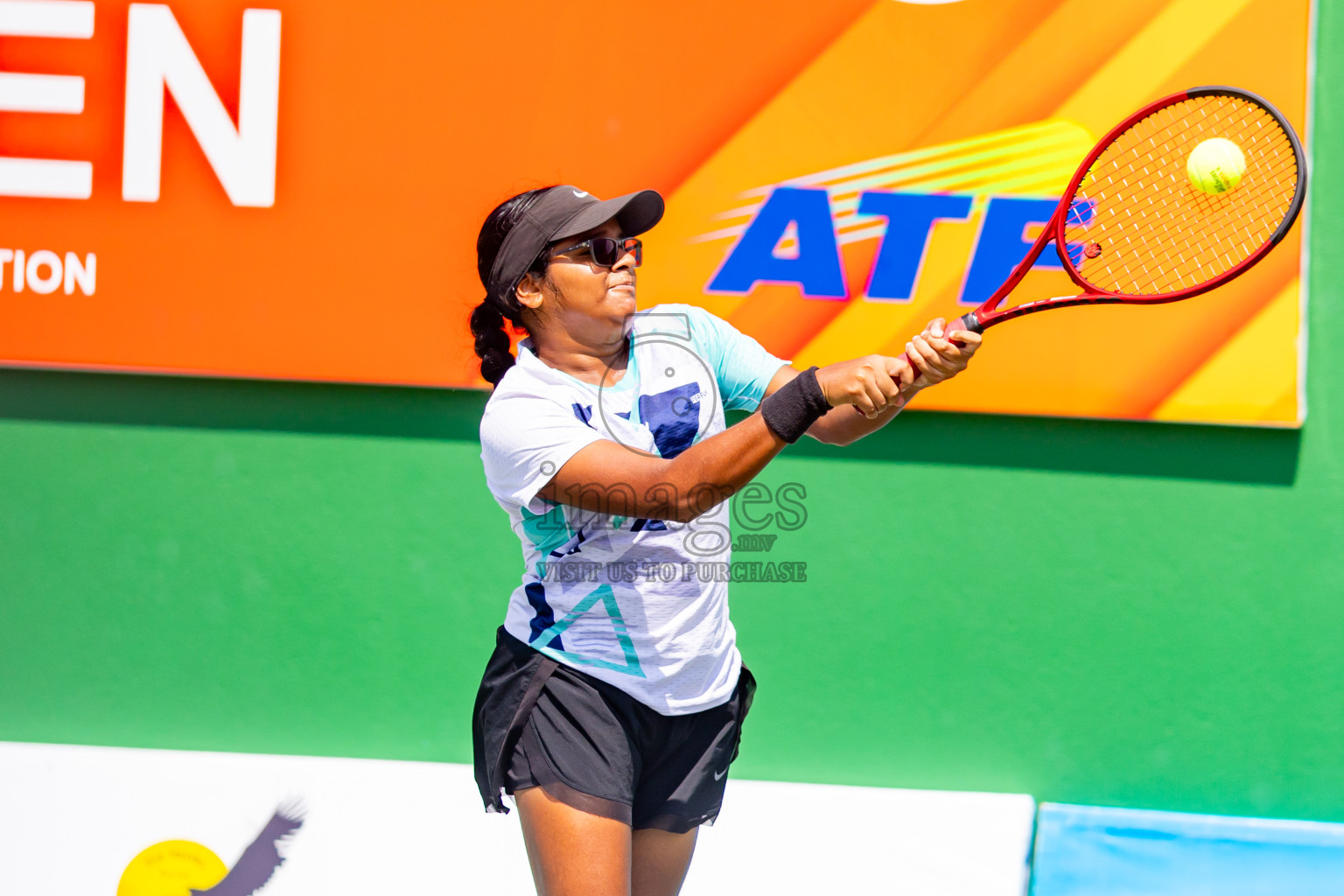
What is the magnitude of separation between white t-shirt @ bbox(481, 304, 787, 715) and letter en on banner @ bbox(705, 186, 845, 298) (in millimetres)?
1203

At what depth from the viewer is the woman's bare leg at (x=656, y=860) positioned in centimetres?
204

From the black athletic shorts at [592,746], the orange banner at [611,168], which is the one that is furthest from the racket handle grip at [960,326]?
the orange banner at [611,168]

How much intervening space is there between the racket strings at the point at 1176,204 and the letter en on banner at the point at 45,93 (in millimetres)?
2628

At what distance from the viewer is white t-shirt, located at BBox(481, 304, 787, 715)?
6.17ft

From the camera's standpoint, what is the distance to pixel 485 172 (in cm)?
322

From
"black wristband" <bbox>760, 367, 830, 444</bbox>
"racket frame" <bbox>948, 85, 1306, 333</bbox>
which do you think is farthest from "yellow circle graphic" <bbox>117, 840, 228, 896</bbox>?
"racket frame" <bbox>948, 85, 1306, 333</bbox>

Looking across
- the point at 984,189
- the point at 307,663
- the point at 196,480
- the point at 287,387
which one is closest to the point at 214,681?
the point at 307,663

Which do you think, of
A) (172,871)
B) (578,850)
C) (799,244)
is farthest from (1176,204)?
(172,871)

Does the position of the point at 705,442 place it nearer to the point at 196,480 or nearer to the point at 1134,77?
the point at 1134,77

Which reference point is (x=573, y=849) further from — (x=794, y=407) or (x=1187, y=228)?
(x=1187, y=228)

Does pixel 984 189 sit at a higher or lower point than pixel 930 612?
higher

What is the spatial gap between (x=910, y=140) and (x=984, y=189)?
23 cm

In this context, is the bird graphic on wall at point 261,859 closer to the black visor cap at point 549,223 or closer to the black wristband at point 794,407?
the black visor cap at point 549,223

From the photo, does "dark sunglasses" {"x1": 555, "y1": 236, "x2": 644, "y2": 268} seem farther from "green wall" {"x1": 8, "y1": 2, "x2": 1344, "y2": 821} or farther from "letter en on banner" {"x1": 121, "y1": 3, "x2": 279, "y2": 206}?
"letter en on banner" {"x1": 121, "y1": 3, "x2": 279, "y2": 206}
